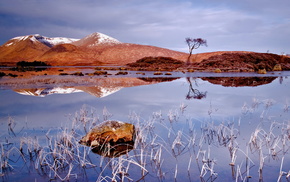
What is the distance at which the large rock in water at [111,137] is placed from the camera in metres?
6.50

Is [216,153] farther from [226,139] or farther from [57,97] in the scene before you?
[57,97]

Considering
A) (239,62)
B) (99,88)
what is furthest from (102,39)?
(99,88)

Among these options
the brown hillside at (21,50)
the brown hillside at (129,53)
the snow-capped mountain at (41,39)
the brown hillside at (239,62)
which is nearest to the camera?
the brown hillside at (239,62)

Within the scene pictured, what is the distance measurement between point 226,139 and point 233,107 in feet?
16.2

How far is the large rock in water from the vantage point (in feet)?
21.3

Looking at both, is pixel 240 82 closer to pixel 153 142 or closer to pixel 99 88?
pixel 99 88

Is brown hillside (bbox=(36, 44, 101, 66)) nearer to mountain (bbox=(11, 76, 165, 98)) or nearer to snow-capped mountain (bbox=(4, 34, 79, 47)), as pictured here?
mountain (bbox=(11, 76, 165, 98))

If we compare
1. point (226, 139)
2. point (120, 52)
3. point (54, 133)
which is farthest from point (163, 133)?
point (120, 52)

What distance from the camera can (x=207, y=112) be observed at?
33.7ft

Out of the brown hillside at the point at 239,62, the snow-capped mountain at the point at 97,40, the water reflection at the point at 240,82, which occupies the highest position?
the snow-capped mountain at the point at 97,40

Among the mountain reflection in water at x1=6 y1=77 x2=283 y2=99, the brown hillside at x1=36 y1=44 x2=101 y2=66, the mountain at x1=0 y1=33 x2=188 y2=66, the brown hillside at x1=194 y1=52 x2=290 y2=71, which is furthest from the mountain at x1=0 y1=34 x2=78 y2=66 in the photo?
the mountain reflection in water at x1=6 y1=77 x2=283 y2=99

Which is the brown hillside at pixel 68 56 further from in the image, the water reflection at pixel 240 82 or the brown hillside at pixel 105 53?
the water reflection at pixel 240 82

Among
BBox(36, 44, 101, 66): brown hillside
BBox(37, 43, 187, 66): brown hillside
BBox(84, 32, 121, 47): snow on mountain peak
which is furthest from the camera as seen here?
BBox(84, 32, 121, 47): snow on mountain peak

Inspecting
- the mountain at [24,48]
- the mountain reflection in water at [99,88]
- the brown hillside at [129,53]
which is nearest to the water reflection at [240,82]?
the mountain reflection in water at [99,88]
